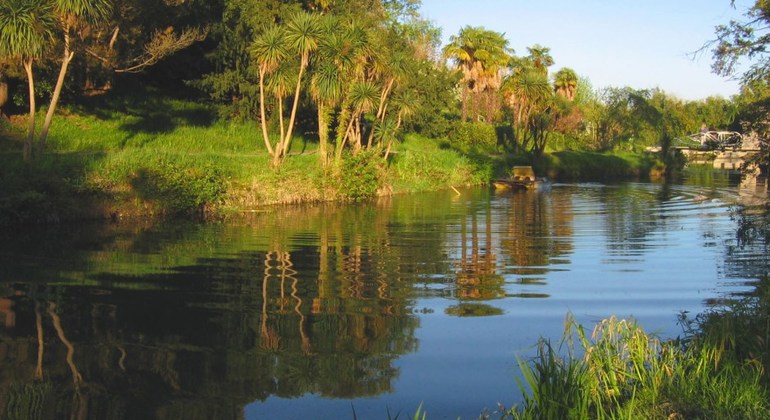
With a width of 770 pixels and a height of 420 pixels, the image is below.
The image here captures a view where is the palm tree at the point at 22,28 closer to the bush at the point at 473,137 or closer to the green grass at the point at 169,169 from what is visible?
the green grass at the point at 169,169

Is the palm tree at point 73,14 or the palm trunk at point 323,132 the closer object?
the palm tree at point 73,14

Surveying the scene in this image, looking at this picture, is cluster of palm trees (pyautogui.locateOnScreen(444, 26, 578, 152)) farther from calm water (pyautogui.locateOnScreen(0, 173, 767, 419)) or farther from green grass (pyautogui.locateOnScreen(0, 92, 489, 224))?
calm water (pyautogui.locateOnScreen(0, 173, 767, 419))

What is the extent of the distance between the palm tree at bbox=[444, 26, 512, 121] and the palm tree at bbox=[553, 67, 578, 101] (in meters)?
12.2

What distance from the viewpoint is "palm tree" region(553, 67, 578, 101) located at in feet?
273

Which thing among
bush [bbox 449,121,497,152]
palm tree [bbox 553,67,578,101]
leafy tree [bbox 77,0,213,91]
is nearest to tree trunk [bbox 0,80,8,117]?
leafy tree [bbox 77,0,213,91]

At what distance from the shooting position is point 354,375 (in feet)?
30.5

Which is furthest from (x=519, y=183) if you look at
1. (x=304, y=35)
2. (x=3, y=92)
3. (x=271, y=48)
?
(x=3, y=92)

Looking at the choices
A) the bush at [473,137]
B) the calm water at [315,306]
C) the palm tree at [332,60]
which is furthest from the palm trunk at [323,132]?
the bush at [473,137]

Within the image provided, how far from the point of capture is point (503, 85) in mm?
71312

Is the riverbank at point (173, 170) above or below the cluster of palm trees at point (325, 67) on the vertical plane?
below

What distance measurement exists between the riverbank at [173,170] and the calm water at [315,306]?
1.87m

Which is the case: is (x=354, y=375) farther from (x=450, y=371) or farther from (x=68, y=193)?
(x=68, y=193)

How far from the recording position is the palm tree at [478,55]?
7031 cm

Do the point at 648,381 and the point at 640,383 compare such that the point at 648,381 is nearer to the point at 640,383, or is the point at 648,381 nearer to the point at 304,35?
the point at 640,383
